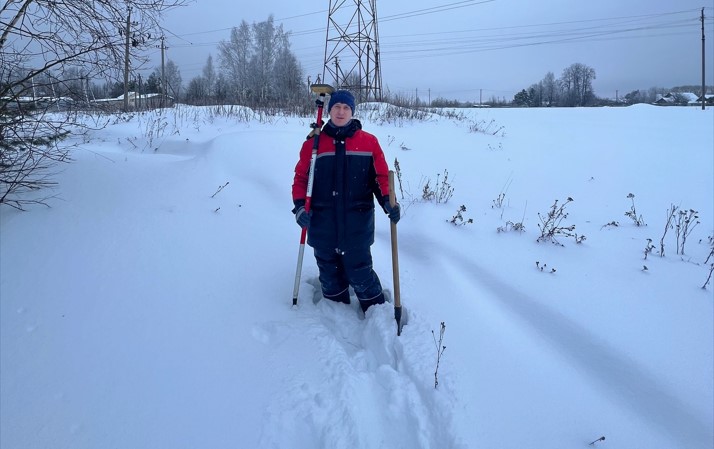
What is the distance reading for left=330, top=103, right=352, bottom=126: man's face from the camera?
2676 mm

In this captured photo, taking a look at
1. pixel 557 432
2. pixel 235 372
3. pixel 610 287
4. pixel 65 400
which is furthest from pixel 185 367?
pixel 610 287

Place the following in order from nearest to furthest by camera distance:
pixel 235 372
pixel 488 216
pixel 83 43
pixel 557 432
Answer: pixel 557 432
pixel 235 372
pixel 83 43
pixel 488 216

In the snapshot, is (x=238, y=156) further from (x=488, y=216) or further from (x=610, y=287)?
(x=610, y=287)

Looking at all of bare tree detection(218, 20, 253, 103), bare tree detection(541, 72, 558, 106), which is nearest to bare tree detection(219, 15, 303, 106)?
bare tree detection(218, 20, 253, 103)

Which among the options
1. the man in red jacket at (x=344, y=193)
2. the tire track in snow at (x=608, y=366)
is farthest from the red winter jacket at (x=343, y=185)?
the tire track in snow at (x=608, y=366)

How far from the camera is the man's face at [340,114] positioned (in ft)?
8.78

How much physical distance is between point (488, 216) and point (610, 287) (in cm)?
165

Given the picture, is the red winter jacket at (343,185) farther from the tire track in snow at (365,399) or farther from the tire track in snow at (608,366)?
the tire track in snow at (608,366)

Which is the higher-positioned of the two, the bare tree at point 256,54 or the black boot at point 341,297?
the bare tree at point 256,54

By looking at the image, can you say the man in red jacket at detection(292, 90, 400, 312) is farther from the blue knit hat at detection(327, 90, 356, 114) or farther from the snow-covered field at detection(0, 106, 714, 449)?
the snow-covered field at detection(0, 106, 714, 449)

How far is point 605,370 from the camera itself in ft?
8.29

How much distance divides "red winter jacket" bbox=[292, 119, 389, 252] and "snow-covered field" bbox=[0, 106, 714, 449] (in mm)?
644

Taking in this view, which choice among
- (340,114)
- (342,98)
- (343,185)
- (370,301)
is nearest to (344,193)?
(343,185)

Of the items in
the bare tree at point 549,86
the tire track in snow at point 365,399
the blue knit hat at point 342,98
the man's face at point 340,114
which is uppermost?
the bare tree at point 549,86
